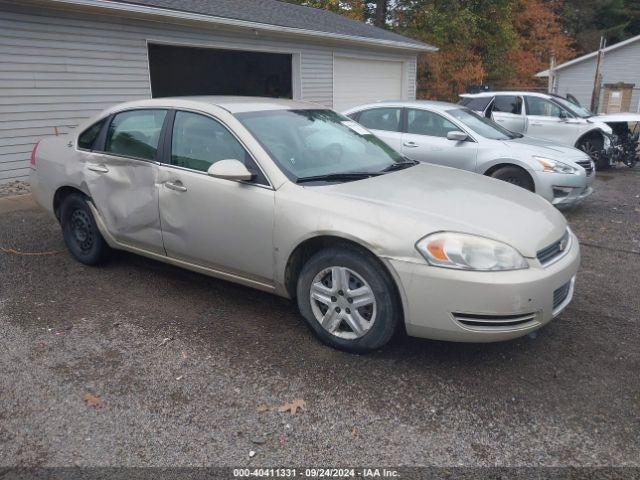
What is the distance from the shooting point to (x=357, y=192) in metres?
3.48

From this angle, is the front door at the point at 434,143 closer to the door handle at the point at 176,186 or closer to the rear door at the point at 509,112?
the door handle at the point at 176,186

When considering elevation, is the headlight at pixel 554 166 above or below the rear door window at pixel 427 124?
below

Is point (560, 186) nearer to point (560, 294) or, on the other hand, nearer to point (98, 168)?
point (560, 294)

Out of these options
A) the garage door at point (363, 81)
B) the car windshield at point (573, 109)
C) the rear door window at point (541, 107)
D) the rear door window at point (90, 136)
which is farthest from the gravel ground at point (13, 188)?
the car windshield at point (573, 109)

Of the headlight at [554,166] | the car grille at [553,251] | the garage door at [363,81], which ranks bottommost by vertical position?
the car grille at [553,251]

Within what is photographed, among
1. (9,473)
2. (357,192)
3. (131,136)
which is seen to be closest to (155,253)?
(131,136)

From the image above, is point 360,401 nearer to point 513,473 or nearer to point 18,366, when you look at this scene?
point 513,473

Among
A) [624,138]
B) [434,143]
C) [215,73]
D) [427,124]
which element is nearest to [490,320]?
[434,143]

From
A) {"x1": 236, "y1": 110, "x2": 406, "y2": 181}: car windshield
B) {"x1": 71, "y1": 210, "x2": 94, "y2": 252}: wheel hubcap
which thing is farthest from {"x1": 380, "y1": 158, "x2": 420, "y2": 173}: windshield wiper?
{"x1": 71, "y1": 210, "x2": 94, "y2": 252}: wheel hubcap

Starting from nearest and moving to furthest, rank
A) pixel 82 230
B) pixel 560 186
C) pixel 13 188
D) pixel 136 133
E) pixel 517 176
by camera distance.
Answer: pixel 136 133 < pixel 82 230 < pixel 560 186 < pixel 517 176 < pixel 13 188

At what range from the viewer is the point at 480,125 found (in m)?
7.77

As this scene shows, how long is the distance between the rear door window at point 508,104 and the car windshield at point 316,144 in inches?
350

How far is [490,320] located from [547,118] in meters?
10.3

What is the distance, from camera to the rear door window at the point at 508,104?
12336 millimetres
